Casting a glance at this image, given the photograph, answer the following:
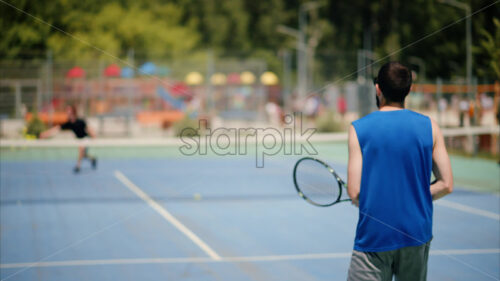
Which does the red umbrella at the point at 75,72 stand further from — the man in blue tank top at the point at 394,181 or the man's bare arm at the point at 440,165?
the man's bare arm at the point at 440,165

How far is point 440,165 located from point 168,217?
23.6 ft

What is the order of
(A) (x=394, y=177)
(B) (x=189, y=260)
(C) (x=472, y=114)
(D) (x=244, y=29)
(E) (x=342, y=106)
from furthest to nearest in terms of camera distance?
(D) (x=244, y=29), (E) (x=342, y=106), (C) (x=472, y=114), (B) (x=189, y=260), (A) (x=394, y=177)

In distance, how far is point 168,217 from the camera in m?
10.0

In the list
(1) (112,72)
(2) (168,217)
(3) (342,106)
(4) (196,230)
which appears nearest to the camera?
(4) (196,230)

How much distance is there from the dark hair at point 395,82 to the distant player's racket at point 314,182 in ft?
4.45

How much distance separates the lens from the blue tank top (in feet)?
10.5

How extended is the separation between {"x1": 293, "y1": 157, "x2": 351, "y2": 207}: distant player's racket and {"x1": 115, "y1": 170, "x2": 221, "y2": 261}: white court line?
2411mm

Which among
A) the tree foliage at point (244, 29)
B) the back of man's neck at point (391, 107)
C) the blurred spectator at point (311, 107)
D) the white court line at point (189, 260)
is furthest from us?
the blurred spectator at point (311, 107)

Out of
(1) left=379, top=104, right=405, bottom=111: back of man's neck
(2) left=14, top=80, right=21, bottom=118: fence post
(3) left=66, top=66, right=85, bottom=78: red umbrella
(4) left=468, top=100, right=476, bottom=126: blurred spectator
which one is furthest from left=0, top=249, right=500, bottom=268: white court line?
(3) left=66, top=66, right=85, bottom=78: red umbrella

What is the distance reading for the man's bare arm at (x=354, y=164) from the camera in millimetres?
3223

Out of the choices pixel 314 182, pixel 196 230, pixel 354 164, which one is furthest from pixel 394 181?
pixel 196 230

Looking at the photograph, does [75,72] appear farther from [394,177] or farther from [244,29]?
[244,29]

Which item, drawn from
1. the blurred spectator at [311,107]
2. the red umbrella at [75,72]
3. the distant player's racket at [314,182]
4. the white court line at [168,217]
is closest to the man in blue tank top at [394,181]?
the distant player's racket at [314,182]

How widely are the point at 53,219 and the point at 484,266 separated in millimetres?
6292
